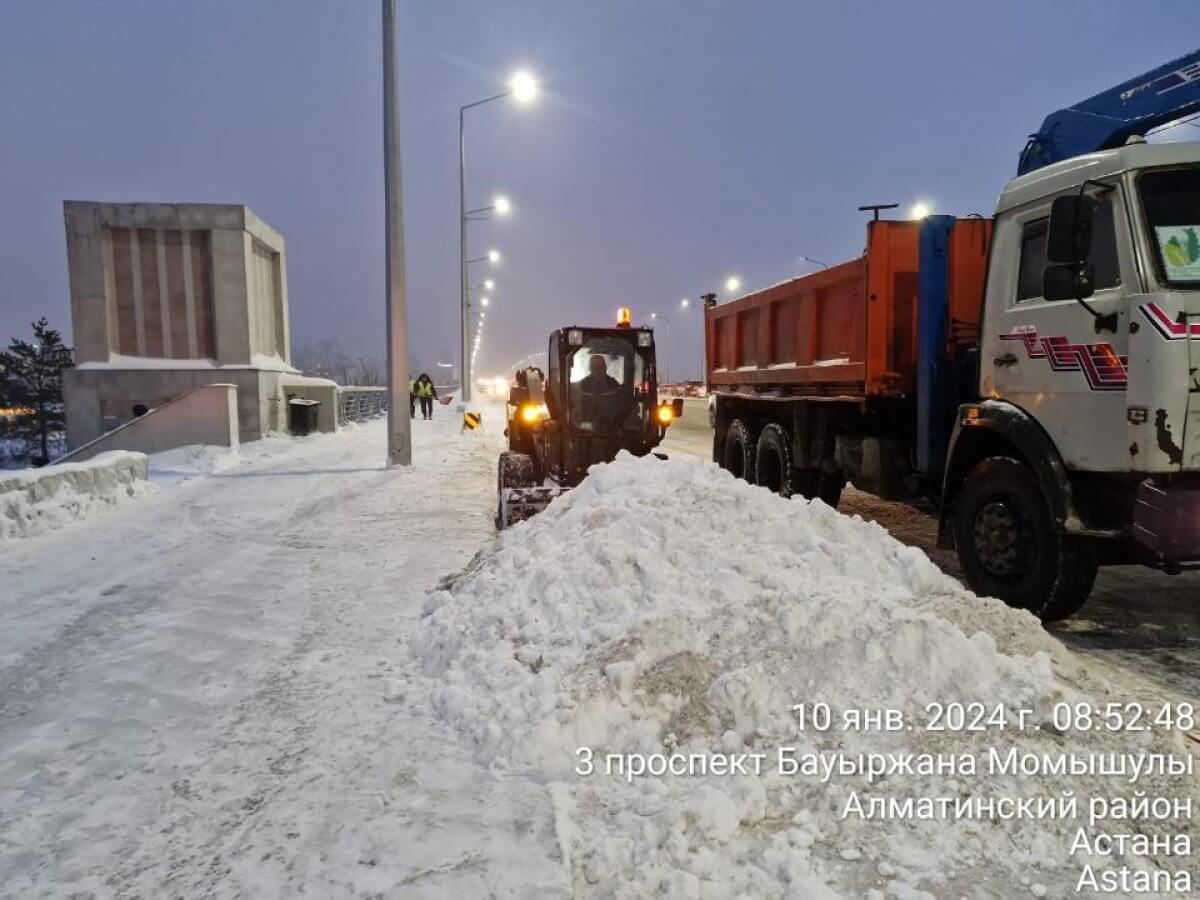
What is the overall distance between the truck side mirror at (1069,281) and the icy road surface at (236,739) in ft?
13.5

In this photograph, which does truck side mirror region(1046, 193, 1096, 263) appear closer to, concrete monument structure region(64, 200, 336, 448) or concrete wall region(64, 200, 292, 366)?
concrete monument structure region(64, 200, 336, 448)

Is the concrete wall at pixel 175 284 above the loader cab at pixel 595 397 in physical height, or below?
above

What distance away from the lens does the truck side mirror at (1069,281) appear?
170 inches

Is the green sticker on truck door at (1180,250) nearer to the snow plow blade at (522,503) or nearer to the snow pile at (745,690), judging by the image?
the snow pile at (745,690)

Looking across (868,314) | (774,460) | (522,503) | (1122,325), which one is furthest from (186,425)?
(1122,325)

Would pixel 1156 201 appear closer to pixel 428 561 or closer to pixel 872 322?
pixel 872 322

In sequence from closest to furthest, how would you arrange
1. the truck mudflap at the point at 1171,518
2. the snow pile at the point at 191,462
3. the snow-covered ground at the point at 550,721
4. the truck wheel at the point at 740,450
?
1. the snow-covered ground at the point at 550,721
2. the truck mudflap at the point at 1171,518
3. the truck wheel at the point at 740,450
4. the snow pile at the point at 191,462

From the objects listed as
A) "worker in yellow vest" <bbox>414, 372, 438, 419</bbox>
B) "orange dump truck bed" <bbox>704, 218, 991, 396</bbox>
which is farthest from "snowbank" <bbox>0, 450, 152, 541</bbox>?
"worker in yellow vest" <bbox>414, 372, 438, 419</bbox>

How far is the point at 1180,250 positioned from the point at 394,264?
11100 millimetres

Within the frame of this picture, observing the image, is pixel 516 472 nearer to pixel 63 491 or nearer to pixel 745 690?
pixel 63 491

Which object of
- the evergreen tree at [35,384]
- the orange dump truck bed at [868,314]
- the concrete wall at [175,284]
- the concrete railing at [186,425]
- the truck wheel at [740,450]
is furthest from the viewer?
the evergreen tree at [35,384]

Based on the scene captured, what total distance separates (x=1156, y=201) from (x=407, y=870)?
5.17 metres

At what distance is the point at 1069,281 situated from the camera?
440cm

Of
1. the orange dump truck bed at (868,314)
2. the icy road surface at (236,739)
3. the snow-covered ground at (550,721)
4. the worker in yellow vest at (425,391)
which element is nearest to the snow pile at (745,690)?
the snow-covered ground at (550,721)
